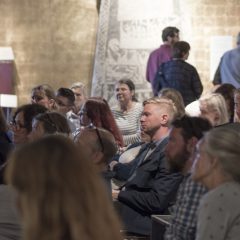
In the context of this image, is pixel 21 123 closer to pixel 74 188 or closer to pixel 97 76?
pixel 74 188

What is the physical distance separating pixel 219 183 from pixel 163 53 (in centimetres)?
637

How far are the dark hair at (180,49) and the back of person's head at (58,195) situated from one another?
6443mm

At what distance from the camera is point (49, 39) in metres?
11.9

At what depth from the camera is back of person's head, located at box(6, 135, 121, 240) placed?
6.24 ft

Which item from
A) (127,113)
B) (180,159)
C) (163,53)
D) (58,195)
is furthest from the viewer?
(163,53)

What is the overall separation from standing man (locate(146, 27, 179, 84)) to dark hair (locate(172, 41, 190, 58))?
0.73m

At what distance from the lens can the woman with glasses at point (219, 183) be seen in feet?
10.4

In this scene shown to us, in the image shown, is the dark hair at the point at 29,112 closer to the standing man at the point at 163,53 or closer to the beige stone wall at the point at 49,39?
the standing man at the point at 163,53

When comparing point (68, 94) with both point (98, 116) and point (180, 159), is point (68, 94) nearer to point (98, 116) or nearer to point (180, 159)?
point (98, 116)

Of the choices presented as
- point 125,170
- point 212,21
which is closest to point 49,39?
point 212,21

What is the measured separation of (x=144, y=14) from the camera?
10781 millimetres

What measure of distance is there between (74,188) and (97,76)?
29.6 ft

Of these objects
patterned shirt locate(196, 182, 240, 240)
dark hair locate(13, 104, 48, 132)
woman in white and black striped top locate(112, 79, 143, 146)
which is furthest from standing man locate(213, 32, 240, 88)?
patterned shirt locate(196, 182, 240, 240)

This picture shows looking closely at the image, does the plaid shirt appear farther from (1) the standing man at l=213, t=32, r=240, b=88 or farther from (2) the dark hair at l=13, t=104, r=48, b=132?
(1) the standing man at l=213, t=32, r=240, b=88
